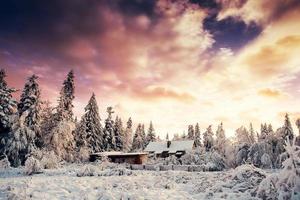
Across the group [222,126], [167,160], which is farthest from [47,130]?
[222,126]

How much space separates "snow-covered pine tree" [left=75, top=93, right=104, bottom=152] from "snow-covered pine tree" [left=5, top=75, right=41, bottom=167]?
687 inches

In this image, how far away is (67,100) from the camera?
48.9 meters

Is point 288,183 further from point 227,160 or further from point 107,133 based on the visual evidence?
point 107,133

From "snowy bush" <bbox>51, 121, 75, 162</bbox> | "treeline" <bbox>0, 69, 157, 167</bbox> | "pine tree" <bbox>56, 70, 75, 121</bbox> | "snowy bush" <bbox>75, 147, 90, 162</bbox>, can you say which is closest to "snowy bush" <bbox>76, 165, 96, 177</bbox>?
"treeline" <bbox>0, 69, 157, 167</bbox>

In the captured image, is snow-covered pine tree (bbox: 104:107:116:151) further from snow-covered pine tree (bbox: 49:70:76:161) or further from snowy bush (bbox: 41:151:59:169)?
snowy bush (bbox: 41:151:59:169)

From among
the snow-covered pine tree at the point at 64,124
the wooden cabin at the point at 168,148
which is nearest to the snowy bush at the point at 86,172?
the snow-covered pine tree at the point at 64,124

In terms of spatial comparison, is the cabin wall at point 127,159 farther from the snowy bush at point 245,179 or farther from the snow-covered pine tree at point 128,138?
the snowy bush at point 245,179

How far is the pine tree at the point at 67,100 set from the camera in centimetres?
4559

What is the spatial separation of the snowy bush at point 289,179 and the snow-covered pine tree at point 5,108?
3569cm

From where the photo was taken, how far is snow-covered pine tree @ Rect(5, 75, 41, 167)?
3747 centimetres

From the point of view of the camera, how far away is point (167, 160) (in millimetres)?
53219

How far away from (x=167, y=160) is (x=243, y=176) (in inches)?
1564

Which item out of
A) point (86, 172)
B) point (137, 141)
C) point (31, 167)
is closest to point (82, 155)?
point (31, 167)

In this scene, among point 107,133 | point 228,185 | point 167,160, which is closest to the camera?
point 228,185
